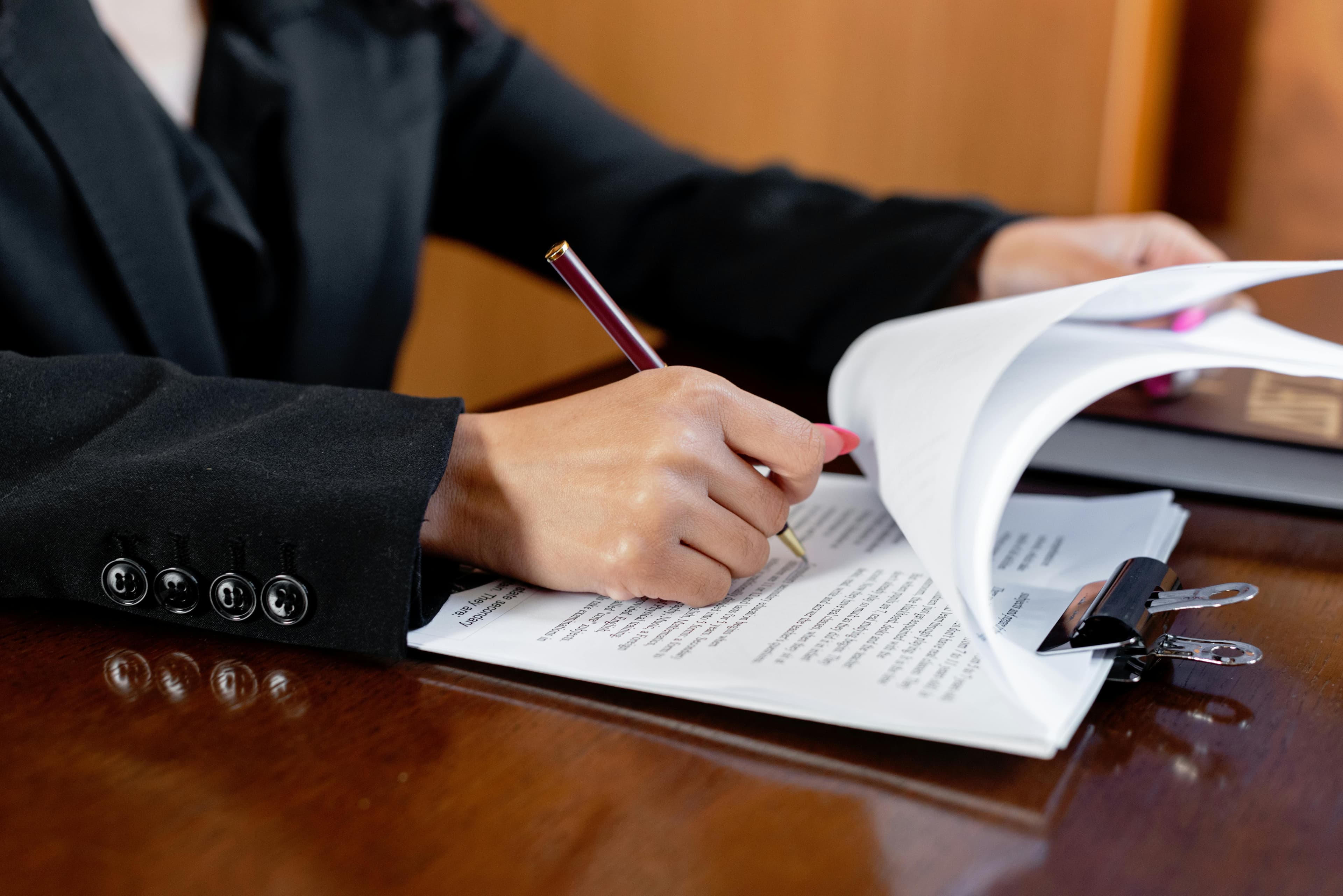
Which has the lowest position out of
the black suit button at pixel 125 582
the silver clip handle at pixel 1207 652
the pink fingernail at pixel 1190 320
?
the silver clip handle at pixel 1207 652

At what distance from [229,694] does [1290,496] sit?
0.52 m

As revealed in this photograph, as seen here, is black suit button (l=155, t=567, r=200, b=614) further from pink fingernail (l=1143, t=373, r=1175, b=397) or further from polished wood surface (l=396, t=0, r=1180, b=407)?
polished wood surface (l=396, t=0, r=1180, b=407)

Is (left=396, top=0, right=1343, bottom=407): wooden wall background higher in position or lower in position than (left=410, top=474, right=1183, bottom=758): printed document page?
→ higher

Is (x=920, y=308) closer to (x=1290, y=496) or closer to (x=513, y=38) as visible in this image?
(x=1290, y=496)

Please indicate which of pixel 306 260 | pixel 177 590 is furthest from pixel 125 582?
pixel 306 260

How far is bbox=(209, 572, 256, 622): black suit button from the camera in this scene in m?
0.41

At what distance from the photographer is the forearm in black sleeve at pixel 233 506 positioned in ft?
1.32

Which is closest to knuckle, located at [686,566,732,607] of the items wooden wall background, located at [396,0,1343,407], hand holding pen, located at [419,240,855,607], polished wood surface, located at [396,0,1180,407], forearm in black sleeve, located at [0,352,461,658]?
hand holding pen, located at [419,240,855,607]

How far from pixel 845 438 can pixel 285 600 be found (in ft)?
0.80

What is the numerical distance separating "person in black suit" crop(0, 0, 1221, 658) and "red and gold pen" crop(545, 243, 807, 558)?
0.04 metres

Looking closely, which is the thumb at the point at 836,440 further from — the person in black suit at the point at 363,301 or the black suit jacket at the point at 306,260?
the black suit jacket at the point at 306,260

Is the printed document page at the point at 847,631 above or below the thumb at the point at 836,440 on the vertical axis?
below

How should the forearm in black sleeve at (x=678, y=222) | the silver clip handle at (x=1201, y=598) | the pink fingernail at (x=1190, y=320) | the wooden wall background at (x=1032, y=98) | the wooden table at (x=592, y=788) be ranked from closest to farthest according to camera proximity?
the wooden table at (x=592, y=788) < the silver clip handle at (x=1201, y=598) < the pink fingernail at (x=1190, y=320) < the forearm in black sleeve at (x=678, y=222) < the wooden wall background at (x=1032, y=98)

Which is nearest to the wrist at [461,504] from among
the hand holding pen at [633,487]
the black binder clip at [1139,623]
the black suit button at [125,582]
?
the hand holding pen at [633,487]
